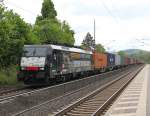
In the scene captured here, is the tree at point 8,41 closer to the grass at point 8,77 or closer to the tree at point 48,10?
the grass at point 8,77

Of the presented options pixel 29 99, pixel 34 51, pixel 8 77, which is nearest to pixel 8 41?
pixel 34 51

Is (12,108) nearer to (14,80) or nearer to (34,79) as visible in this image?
(34,79)

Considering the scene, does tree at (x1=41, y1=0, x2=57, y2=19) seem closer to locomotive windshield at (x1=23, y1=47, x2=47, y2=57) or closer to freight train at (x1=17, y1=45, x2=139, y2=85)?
freight train at (x1=17, y1=45, x2=139, y2=85)

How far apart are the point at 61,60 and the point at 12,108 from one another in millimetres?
17664

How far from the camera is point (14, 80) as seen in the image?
118ft

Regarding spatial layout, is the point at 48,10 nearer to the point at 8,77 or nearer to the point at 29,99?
the point at 8,77

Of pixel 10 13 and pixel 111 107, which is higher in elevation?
pixel 10 13

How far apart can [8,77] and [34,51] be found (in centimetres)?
677

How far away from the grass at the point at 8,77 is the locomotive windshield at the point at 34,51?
3623 mm

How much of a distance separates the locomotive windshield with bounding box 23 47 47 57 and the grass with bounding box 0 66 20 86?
3.62 meters

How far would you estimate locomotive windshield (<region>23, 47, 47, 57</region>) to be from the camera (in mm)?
30516

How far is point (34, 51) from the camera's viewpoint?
31.0 metres

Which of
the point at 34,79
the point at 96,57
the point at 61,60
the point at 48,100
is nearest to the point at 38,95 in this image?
the point at 48,100

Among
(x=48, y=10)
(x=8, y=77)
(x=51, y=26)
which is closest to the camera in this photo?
(x=8, y=77)
